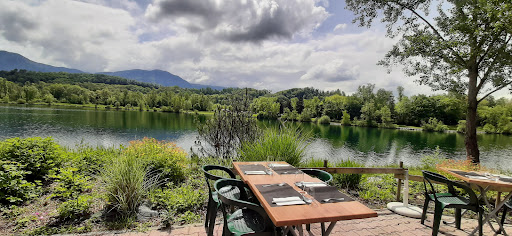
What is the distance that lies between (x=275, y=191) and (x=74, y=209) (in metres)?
2.69

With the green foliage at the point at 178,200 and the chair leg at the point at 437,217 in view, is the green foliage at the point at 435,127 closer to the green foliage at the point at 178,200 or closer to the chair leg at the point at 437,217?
the chair leg at the point at 437,217

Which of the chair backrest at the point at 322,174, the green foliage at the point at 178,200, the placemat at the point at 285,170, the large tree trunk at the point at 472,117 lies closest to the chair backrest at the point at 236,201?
the placemat at the point at 285,170

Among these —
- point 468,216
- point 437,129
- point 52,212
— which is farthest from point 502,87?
point 437,129

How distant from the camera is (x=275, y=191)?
2.22 m

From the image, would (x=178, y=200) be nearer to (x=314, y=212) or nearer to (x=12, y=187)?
(x=12, y=187)

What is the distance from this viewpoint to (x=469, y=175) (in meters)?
3.30

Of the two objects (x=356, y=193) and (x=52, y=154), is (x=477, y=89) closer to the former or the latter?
(x=356, y=193)

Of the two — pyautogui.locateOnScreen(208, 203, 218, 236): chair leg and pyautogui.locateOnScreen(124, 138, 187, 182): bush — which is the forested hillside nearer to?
pyautogui.locateOnScreen(124, 138, 187, 182): bush

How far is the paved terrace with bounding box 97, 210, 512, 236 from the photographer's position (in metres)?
2.92

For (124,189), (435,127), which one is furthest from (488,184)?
(435,127)

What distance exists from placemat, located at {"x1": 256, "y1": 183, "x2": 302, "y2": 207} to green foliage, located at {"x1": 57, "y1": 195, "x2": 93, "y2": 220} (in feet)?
7.86

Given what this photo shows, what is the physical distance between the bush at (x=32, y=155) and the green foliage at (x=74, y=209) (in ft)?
4.34

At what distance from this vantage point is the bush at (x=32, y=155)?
393 cm

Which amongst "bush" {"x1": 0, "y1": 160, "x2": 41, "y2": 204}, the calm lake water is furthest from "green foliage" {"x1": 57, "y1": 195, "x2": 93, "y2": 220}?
the calm lake water
